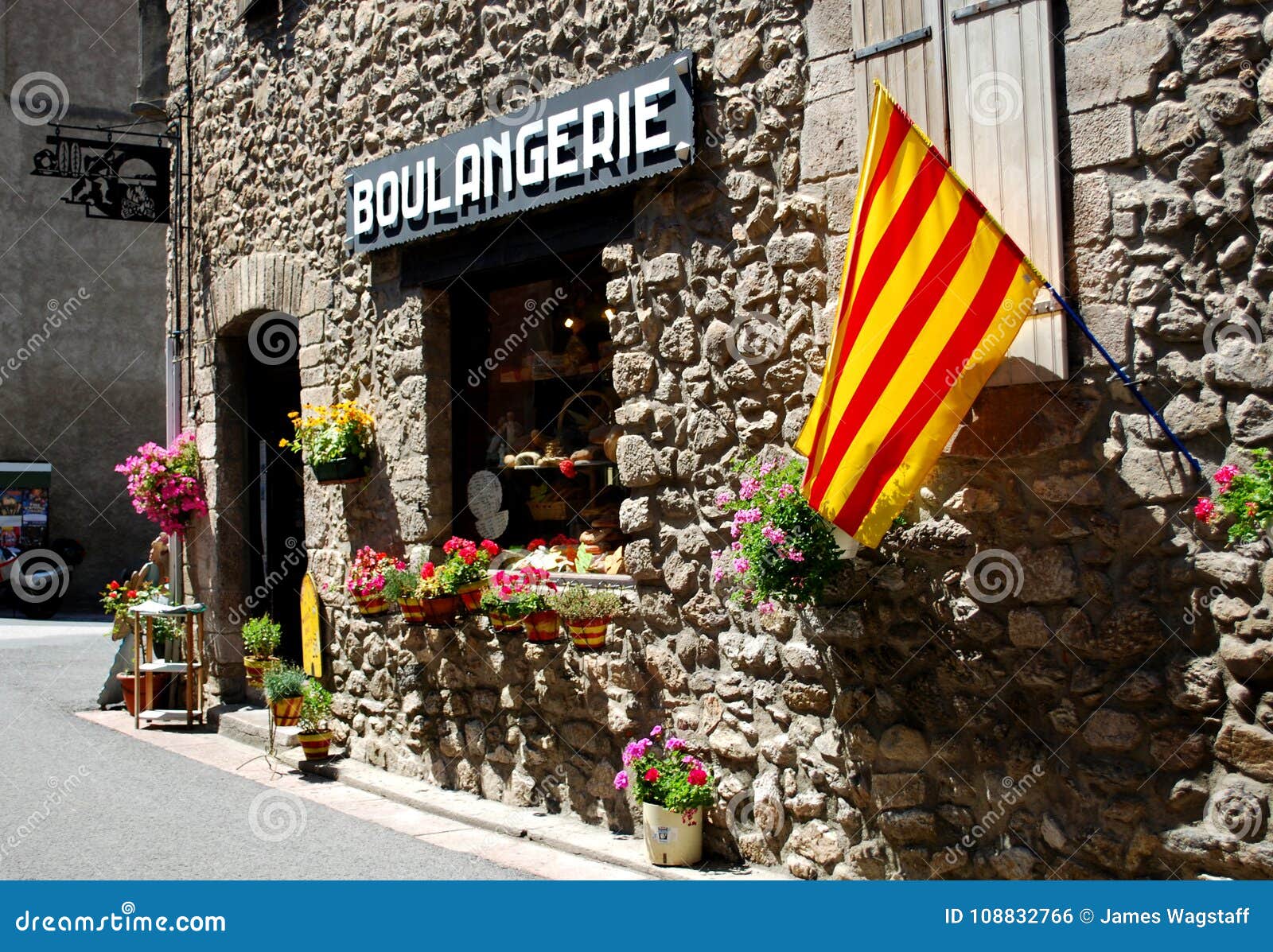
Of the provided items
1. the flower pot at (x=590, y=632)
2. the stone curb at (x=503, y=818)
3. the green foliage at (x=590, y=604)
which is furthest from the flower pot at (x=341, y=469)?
the flower pot at (x=590, y=632)

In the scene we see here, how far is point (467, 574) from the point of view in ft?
21.6

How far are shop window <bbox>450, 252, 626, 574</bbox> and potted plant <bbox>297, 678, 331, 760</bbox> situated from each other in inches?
61.6

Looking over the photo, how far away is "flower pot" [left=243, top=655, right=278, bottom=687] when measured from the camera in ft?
27.9

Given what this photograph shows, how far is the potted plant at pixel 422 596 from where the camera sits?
21.7ft

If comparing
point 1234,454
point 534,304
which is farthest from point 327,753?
point 1234,454

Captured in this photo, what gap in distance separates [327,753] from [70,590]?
13.1 m

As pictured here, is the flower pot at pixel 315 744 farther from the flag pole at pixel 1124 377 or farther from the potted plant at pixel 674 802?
the flag pole at pixel 1124 377

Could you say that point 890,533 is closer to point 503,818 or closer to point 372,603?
point 503,818

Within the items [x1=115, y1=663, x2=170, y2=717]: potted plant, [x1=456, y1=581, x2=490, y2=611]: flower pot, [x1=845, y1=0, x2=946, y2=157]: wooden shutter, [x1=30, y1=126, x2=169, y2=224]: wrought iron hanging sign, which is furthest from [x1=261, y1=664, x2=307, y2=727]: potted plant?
[x1=845, y1=0, x2=946, y2=157]: wooden shutter

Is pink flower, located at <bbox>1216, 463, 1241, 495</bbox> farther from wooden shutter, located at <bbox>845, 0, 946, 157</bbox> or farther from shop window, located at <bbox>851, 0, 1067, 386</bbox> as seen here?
wooden shutter, located at <bbox>845, 0, 946, 157</bbox>

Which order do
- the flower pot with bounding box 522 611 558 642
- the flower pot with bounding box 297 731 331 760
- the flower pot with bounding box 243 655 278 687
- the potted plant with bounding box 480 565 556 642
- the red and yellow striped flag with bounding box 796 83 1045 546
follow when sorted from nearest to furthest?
the red and yellow striped flag with bounding box 796 83 1045 546
the flower pot with bounding box 522 611 558 642
the potted plant with bounding box 480 565 556 642
the flower pot with bounding box 297 731 331 760
the flower pot with bounding box 243 655 278 687

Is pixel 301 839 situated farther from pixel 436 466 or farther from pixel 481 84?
pixel 481 84

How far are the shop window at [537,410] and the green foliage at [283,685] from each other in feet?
5.55

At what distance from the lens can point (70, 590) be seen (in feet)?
61.6
